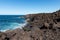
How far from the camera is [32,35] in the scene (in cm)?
1050

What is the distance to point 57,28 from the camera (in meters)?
13.0

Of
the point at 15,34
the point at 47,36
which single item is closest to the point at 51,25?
the point at 47,36

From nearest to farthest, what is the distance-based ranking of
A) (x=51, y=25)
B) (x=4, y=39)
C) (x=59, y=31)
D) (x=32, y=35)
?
(x=4, y=39), (x=32, y=35), (x=59, y=31), (x=51, y=25)

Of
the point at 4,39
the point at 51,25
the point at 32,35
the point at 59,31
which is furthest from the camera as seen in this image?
the point at 51,25

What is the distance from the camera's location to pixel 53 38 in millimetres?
10883

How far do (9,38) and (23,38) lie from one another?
44.2 inches

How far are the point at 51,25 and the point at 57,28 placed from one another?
87cm

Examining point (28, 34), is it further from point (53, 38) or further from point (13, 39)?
point (53, 38)

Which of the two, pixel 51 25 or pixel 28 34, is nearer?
pixel 28 34

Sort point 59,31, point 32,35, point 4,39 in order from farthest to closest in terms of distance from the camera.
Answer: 1. point 59,31
2. point 32,35
3. point 4,39

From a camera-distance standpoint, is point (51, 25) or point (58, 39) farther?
point (51, 25)

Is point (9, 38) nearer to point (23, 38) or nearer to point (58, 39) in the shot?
point (23, 38)

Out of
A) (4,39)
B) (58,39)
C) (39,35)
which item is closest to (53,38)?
(58,39)

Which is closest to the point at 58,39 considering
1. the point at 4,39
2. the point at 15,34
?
the point at 15,34
